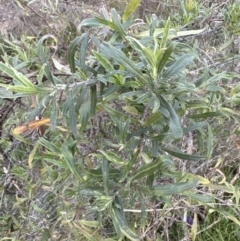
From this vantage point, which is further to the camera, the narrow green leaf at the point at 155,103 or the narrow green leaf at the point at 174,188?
the narrow green leaf at the point at 174,188

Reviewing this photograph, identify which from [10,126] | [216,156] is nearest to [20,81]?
[10,126]

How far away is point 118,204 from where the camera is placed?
969 mm

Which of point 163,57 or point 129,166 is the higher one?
point 163,57

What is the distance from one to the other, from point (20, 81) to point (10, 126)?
0.58m

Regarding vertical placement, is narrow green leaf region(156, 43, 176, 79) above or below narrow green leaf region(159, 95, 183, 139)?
above

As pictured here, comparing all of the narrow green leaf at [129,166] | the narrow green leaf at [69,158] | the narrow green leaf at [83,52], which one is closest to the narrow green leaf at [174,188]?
the narrow green leaf at [129,166]

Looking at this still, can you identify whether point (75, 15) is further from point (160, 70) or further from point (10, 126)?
point (160, 70)

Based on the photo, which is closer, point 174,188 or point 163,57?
point 163,57

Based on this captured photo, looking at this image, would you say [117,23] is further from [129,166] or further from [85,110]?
[129,166]

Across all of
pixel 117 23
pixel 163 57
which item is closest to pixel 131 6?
pixel 117 23

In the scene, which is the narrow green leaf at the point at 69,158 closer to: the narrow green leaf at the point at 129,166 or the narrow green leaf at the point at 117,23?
the narrow green leaf at the point at 129,166

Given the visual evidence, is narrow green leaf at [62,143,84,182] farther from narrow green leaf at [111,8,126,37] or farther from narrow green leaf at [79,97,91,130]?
narrow green leaf at [111,8,126,37]

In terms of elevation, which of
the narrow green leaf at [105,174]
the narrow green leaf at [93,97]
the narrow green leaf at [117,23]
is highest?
the narrow green leaf at [117,23]

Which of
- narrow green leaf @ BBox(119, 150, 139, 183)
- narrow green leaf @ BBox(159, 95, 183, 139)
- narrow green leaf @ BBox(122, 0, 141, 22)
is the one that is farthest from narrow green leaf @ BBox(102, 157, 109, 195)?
narrow green leaf @ BBox(122, 0, 141, 22)
